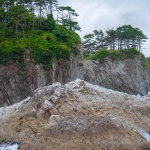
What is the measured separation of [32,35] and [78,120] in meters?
15.4

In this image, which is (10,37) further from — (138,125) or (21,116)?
(138,125)

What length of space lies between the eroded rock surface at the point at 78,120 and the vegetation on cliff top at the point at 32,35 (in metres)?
8.16

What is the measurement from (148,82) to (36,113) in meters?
27.7

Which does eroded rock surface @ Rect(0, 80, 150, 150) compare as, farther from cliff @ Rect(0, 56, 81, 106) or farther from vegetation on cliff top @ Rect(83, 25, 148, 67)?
vegetation on cliff top @ Rect(83, 25, 148, 67)

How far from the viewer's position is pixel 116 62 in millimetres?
44938

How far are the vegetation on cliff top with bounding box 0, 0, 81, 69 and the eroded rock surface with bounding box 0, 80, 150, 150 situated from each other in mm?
8156

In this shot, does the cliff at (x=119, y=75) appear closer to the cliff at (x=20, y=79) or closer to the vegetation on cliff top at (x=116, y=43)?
the vegetation on cliff top at (x=116, y=43)

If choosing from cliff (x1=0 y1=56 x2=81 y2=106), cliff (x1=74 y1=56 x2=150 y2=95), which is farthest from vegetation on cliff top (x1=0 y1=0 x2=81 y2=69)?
cliff (x1=74 y1=56 x2=150 y2=95)

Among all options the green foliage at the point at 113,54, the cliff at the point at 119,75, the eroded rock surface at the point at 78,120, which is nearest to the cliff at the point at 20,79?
the eroded rock surface at the point at 78,120

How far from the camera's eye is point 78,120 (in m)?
19.3

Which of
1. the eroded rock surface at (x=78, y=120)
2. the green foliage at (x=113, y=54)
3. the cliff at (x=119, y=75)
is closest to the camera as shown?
the eroded rock surface at (x=78, y=120)

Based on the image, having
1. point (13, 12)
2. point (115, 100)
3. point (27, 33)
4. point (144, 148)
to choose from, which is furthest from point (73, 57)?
point (144, 148)

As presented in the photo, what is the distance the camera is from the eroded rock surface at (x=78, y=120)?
17.5 meters

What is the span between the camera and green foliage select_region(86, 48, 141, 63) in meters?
44.9
